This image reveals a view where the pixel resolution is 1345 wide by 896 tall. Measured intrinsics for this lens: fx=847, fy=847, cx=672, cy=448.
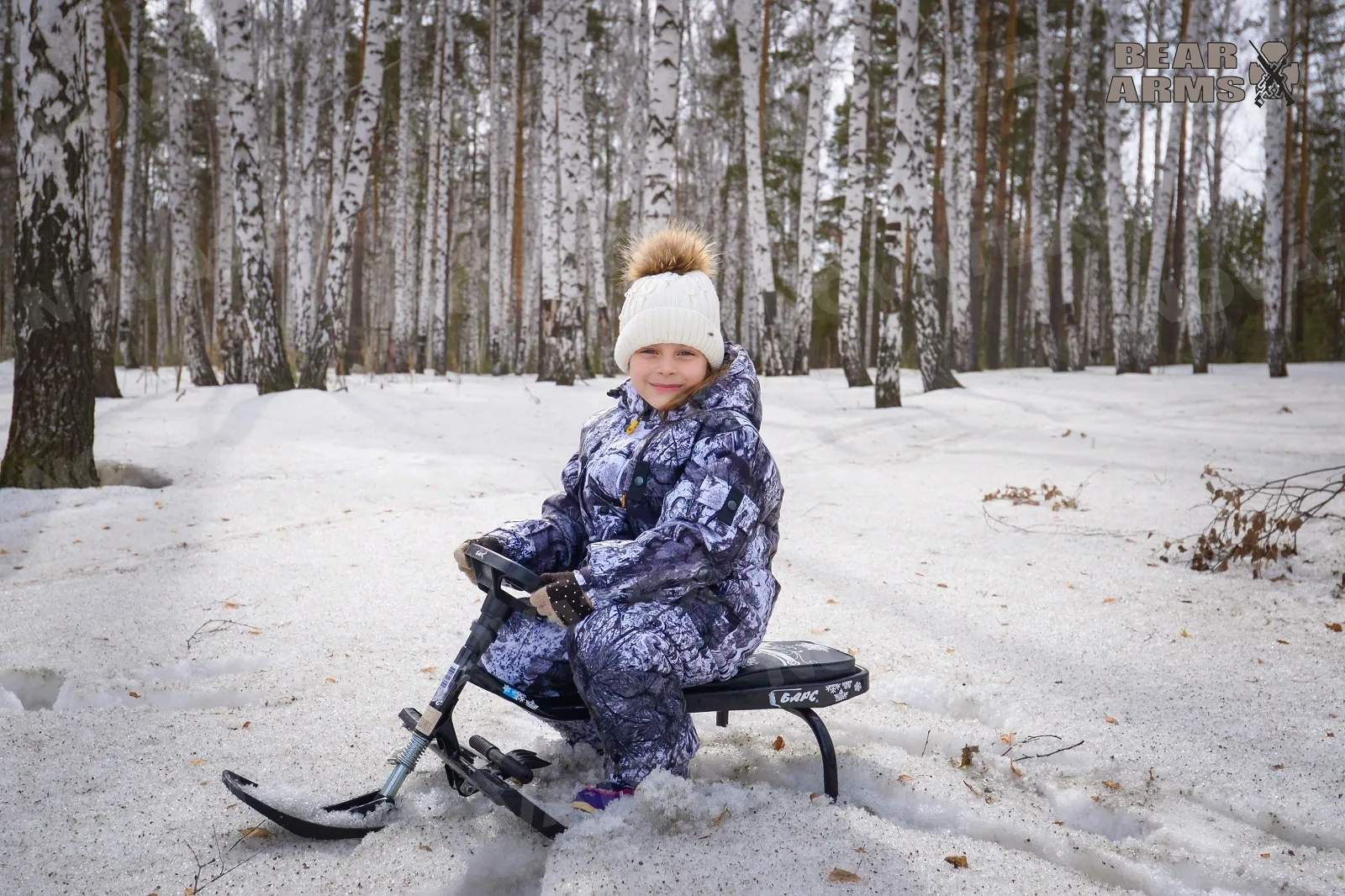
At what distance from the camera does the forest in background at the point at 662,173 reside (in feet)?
Result: 38.3

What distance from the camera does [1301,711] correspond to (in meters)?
3.03


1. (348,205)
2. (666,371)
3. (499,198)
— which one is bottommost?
(666,371)

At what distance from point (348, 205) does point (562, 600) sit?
10.9 meters

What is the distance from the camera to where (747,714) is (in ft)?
10.3

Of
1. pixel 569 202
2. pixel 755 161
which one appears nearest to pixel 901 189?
pixel 569 202

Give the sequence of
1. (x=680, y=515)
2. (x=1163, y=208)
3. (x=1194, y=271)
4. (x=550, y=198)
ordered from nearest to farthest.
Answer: (x=680, y=515) → (x=550, y=198) → (x=1163, y=208) → (x=1194, y=271)

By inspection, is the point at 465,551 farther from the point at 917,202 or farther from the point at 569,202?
the point at 569,202

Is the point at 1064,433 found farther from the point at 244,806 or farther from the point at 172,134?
the point at 172,134

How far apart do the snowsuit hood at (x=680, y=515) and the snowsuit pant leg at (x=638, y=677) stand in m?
0.06

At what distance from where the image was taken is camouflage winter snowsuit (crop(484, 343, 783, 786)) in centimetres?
211

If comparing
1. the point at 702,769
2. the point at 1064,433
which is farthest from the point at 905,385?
the point at 702,769

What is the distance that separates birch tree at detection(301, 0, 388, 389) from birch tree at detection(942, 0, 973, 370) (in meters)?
12.4

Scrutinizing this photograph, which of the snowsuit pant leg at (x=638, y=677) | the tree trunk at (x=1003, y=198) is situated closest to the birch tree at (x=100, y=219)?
the snowsuit pant leg at (x=638, y=677)

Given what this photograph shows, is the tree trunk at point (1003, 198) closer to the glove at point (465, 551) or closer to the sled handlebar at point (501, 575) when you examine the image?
the glove at point (465, 551)
